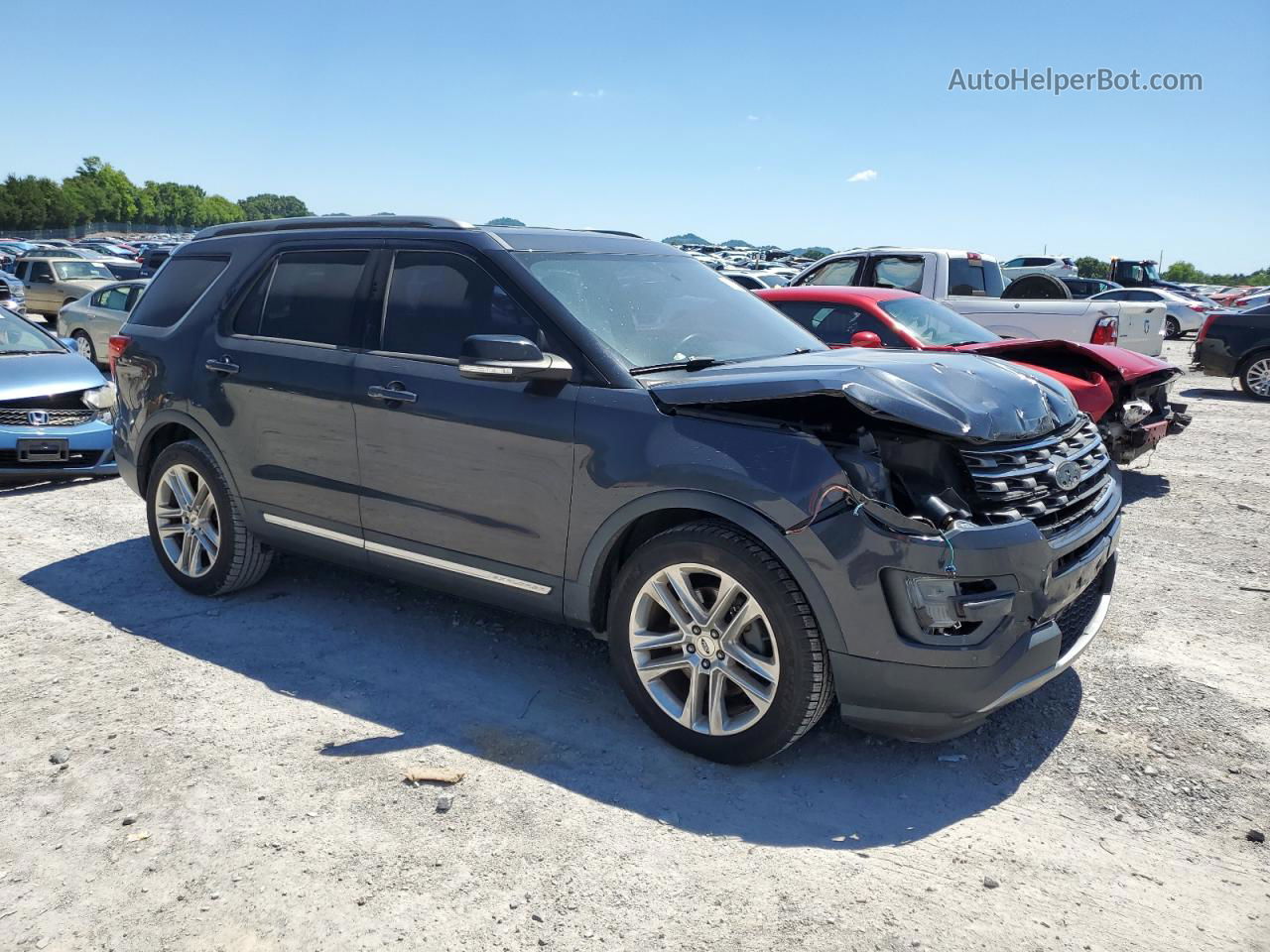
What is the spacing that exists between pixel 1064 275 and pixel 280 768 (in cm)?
2916

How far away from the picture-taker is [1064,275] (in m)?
28.5

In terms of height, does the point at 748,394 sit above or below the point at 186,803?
above

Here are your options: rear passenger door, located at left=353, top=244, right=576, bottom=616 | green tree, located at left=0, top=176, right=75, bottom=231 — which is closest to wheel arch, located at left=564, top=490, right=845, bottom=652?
rear passenger door, located at left=353, top=244, right=576, bottom=616

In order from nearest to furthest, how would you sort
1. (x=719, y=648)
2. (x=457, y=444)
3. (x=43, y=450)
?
(x=719, y=648), (x=457, y=444), (x=43, y=450)

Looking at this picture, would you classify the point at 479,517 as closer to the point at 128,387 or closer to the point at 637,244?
the point at 637,244

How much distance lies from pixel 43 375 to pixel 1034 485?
780 cm

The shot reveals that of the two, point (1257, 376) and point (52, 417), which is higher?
point (52, 417)

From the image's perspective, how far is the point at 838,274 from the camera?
464 inches

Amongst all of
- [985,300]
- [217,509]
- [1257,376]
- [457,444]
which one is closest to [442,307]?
[457,444]

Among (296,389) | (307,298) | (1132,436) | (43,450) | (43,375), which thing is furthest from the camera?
(43,375)

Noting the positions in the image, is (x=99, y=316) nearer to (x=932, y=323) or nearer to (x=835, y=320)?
(x=835, y=320)

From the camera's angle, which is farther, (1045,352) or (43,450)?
(43,450)

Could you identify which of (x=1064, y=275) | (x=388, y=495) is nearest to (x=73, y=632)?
(x=388, y=495)

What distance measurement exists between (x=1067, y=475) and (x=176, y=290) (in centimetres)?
461
